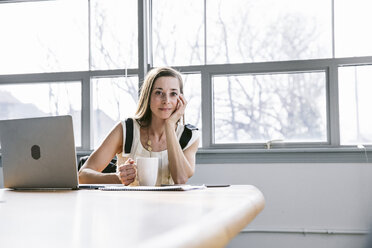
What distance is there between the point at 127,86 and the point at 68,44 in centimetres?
63

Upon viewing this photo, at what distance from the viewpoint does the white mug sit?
169 centimetres

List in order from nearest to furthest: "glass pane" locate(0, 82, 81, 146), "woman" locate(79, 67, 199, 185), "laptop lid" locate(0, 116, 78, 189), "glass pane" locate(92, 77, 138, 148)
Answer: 1. "laptop lid" locate(0, 116, 78, 189)
2. "woman" locate(79, 67, 199, 185)
3. "glass pane" locate(92, 77, 138, 148)
4. "glass pane" locate(0, 82, 81, 146)

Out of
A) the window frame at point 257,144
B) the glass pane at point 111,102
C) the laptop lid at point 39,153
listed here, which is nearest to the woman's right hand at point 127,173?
the laptop lid at point 39,153

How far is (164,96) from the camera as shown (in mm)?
2467

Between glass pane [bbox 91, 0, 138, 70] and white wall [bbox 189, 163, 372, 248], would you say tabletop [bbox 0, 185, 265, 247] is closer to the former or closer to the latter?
white wall [bbox 189, 163, 372, 248]

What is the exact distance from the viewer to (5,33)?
398 cm

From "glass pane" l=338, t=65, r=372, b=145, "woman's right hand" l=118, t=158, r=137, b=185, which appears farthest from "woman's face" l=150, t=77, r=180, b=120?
"glass pane" l=338, t=65, r=372, b=145

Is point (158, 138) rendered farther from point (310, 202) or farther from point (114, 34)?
point (114, 34)

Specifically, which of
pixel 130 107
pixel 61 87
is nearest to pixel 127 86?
pixel 130 107

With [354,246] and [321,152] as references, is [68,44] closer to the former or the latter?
[321,152]

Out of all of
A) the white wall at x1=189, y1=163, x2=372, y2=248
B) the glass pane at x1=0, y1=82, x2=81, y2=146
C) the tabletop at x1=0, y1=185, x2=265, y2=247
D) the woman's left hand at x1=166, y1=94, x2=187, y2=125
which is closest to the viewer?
the tabletop at x1=0, y1=185, x2=265, y2=247

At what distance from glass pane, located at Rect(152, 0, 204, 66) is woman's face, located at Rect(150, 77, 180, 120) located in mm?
1071

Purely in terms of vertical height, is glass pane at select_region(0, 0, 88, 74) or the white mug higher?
glass pane at select_region(0, 0, 88, 74)

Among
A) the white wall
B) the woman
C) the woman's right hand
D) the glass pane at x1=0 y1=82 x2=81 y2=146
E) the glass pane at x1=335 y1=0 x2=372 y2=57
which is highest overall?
the glass pane at x1=335 y1=0 x2=372 y2=57
